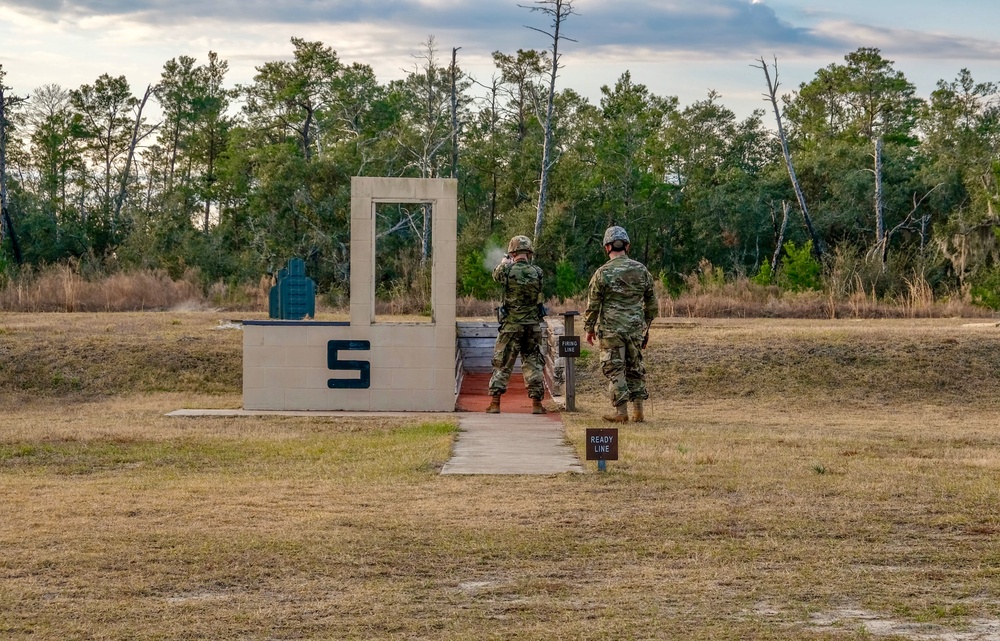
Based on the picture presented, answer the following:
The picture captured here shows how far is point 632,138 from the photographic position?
1785 inches

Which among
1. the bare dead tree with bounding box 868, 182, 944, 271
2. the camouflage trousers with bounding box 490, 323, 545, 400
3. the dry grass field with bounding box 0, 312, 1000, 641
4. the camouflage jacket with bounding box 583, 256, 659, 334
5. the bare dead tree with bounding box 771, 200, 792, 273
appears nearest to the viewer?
the dry grass field with bounding box 0, 312, 1000, 641

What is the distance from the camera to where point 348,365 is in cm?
1539

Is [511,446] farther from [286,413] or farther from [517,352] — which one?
[286,413]

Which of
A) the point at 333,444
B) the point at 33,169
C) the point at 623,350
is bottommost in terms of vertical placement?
the point at 333,444

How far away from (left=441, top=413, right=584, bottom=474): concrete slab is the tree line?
1797cm

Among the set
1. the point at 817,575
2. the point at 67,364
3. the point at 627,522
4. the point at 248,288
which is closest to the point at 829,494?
the point at 627,522

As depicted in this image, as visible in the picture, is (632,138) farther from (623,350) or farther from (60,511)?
(60,511)

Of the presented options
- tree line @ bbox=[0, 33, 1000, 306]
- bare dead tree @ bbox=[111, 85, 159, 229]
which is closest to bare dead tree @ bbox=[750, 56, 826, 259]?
tree line @ bbox=[0, 33, 1000, 306]

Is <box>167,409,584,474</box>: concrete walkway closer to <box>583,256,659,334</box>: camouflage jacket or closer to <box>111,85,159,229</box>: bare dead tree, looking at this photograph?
<box>583,256,659,334</box>: camouflage jacket

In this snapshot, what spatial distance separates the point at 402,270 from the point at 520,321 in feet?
47.4

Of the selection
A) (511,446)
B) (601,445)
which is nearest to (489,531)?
(601,445)

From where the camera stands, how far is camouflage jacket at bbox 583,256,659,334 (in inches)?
537

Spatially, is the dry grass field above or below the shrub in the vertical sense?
below

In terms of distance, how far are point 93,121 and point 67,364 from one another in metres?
37.0
